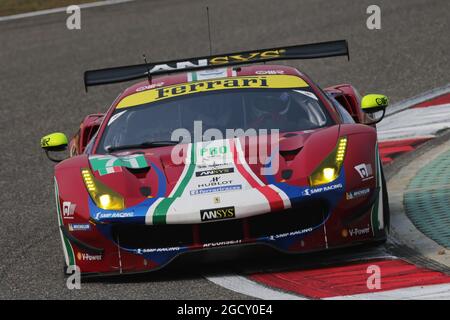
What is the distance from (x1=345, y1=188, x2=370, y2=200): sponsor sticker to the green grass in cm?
1382

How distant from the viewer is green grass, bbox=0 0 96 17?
2034cm

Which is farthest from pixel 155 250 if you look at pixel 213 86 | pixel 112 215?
pixel 213 86

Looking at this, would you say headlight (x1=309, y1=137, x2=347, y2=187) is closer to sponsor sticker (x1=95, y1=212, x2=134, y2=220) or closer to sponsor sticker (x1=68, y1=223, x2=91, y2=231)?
sponsor sticker (x1=95, y1=212, x2=134, y2=220)

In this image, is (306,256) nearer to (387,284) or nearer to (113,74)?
(387,284)

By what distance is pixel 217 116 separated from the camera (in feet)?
26.8

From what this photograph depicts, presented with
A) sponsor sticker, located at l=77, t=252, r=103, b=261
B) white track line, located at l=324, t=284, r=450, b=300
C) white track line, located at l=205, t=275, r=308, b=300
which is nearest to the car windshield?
sponsor sticker, located at l=77, t=252, r=103, b=261

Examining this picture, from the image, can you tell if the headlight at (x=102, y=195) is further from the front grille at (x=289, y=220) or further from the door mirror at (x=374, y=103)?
the door mirror at (x=374, y=103)

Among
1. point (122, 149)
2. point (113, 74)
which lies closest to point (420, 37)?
point (113, 74)

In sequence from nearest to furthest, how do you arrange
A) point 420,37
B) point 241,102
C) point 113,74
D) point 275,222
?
point 275,222, point 241,102, point 113,74, point 420,37

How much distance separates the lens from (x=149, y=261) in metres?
7.09

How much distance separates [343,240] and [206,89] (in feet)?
5.87

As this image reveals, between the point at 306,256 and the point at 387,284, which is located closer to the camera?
the point at 387,284

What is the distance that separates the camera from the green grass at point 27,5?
801 inches

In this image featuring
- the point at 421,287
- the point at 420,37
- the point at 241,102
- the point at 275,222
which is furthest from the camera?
the point at 420,37
